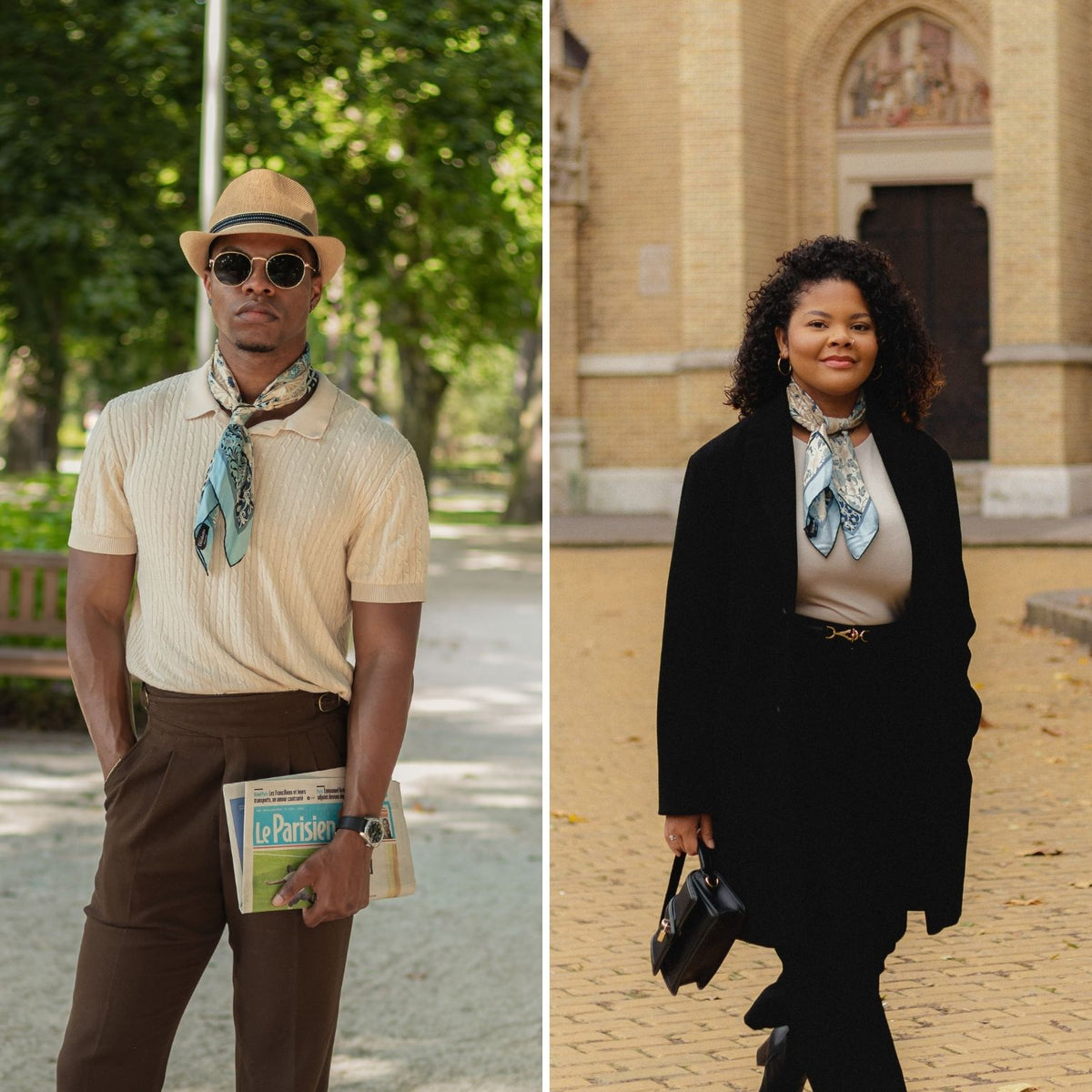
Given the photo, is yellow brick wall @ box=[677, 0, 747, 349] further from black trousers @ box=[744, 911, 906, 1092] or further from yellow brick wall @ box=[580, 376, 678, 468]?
black trousers @ box=[744, 911, 906, 1092]

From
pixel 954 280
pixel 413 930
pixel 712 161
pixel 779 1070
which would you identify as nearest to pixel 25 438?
pixel 712 161

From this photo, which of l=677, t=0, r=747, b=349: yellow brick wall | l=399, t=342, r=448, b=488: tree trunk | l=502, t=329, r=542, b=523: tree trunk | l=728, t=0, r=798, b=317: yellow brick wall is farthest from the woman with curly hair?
l=399, t=342, r=448, b=488: tree trunk

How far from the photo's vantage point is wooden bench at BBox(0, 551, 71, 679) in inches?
416

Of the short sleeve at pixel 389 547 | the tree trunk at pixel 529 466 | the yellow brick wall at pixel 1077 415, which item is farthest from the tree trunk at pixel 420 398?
the short sleeve at pixel 389 547

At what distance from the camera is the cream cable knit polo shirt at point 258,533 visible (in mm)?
3041

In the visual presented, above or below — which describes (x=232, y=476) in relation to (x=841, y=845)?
above

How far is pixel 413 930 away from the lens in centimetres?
662

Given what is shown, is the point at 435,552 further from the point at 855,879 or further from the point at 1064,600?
the point at 855,879

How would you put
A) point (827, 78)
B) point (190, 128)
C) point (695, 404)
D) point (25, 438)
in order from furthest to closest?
point (25, 438) < point (827, 78) < point (695, 404) < point (190, 128)

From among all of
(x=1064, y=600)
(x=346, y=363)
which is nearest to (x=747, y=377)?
(x=1064, y=600)

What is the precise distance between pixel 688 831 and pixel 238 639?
0.98m

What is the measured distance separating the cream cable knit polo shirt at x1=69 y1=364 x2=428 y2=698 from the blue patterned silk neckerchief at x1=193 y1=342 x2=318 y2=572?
0.03m

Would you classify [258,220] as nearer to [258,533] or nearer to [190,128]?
[258,533]

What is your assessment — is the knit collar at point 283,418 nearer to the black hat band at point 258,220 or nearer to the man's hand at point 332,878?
the black hat band at point 258,220
